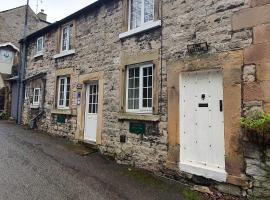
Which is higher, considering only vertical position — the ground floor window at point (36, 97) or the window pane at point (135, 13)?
the window pane at point (135, 13)

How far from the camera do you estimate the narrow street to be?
202 inches

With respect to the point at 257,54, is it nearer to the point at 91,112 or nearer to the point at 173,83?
the point at 173,83

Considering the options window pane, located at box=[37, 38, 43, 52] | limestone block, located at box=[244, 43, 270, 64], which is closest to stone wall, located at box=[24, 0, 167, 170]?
window pane, located at box=[37, 38, 43, 52]

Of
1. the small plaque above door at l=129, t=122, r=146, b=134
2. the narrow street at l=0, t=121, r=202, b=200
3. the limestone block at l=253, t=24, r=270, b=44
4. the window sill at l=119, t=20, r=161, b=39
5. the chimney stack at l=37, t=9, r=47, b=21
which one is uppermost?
the chimney stack at l=37, t=9, r=47, b=21

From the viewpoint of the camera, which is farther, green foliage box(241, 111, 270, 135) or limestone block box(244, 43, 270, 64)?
limestone block box(244, 43, 270, 64)

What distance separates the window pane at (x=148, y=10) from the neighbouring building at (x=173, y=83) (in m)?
0.03

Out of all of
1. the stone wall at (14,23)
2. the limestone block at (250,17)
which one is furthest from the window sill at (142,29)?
the stone wall at (14,23)

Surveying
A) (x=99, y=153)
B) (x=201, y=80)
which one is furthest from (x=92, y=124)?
(x=201, y=80)

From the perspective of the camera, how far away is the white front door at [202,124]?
5.55 metres

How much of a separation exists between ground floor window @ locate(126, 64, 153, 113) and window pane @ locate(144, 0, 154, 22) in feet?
4.73

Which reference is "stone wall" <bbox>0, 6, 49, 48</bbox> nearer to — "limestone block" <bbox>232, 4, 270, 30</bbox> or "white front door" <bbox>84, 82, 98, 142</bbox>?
"white front door" <bbox>84, 82, 98, 142</bbox>

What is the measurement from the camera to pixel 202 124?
19.3 feet

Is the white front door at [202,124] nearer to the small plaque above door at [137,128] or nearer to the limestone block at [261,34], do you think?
the limestone block at [261,34]

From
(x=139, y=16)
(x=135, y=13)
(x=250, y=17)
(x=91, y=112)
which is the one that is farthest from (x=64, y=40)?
(x=250, y=17)
